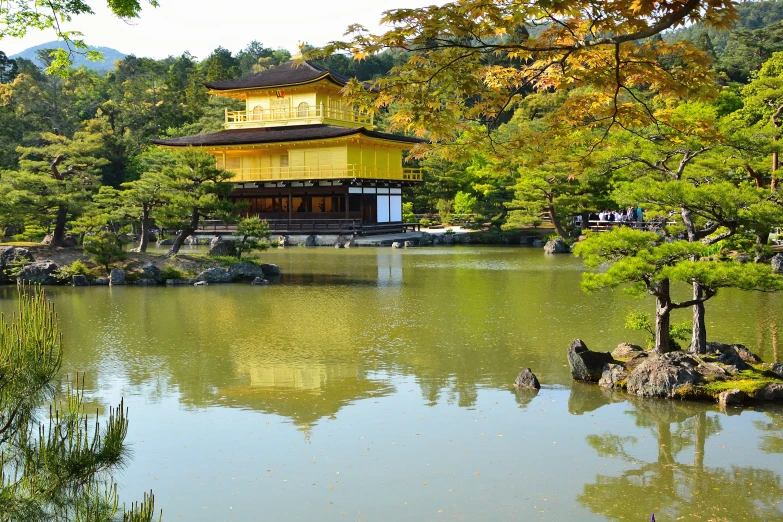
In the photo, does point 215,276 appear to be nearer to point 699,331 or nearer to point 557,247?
point 699,331

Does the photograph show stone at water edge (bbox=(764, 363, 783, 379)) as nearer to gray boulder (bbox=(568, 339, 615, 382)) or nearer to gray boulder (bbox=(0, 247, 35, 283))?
gray boulder (bbox=(568, 339, 615, 382))

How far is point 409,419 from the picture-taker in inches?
276

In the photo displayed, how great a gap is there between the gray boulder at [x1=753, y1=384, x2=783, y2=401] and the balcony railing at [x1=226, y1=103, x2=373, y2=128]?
26.3 meters

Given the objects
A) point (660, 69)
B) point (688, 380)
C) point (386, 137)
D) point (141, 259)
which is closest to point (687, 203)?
point (688, 380)

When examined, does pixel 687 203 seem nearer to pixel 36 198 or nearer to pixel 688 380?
pixel 688 380

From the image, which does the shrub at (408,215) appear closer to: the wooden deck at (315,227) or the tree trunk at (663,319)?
the wooden deck at (315,227)

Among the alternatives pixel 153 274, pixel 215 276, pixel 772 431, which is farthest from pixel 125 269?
pixel 772 431

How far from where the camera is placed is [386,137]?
31.1 m

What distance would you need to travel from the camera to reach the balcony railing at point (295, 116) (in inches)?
1292

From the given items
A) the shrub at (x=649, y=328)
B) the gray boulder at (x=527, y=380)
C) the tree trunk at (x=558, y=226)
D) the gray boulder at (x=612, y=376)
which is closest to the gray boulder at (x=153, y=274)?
the gray boulder at (x=527, y=380)

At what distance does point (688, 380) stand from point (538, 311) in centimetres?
546

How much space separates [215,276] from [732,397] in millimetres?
12777

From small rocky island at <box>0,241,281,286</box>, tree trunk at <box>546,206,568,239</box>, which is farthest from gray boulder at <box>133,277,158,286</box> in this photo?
tree trunk at <box>546,206,568,239</box>

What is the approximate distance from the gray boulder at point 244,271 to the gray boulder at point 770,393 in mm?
12747
